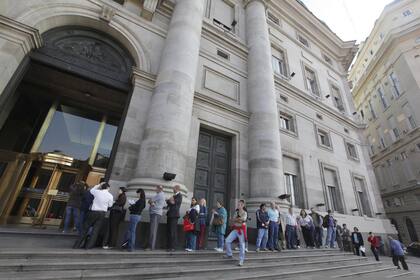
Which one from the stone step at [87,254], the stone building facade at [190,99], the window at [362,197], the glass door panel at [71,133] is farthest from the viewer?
the window at [362,197]

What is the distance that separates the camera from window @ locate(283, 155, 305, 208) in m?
11.8

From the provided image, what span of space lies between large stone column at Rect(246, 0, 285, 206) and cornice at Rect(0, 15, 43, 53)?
9.71 m

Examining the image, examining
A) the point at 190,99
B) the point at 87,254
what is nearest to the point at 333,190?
the point at 190,99

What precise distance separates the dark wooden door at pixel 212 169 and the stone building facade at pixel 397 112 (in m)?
22.5

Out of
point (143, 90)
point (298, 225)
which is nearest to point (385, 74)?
point (298, 225)

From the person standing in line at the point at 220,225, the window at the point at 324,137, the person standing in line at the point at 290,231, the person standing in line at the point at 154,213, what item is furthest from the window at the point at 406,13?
the person standing in line at the point at 154,213

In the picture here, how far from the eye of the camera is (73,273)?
3664 mm

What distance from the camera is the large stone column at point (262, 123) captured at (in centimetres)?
972

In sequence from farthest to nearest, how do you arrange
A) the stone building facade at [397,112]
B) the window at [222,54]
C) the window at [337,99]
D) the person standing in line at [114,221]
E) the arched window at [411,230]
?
1. the stone building facade at [397,112]
2. the arched window at [411,230]
3. the window at [337,99]
4. the window at [222,54]
5. the person standing in line at [114,221]

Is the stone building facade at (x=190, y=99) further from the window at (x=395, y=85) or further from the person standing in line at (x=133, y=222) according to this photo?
the window at (x=395, y=85)

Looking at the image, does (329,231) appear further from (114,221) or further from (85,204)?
(85,204)

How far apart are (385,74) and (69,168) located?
137ft

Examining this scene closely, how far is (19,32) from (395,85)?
40.1 metres

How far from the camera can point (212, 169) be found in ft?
32.5
